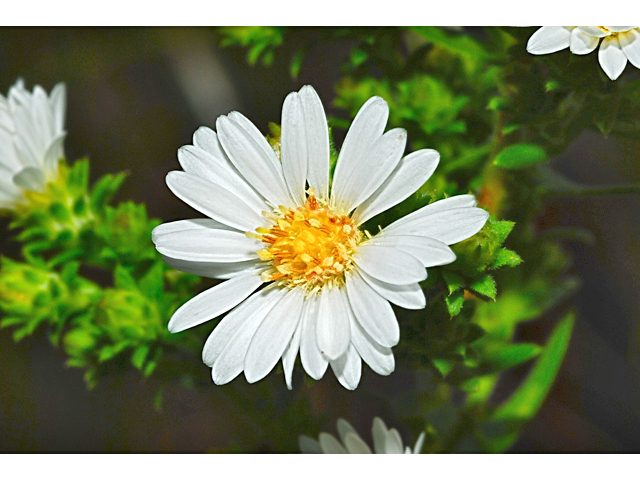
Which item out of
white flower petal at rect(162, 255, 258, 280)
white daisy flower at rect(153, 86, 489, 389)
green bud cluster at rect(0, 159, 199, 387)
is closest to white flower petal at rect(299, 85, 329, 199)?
white daisy flower at rect(153, 86, 489, 389)

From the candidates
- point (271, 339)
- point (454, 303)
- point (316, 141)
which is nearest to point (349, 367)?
point (271, 339)

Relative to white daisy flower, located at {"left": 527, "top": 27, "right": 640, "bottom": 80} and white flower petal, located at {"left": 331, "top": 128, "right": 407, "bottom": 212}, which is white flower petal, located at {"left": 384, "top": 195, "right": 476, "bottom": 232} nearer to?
white flower petal, located at {"left": 331, "top": 128, "right": 407, "bottom": 212}

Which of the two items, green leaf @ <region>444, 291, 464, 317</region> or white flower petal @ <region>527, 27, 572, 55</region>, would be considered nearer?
green leaf @ <region>444, 291, 464, 317</region>

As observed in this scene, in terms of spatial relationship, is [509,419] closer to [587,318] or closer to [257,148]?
[587,318]

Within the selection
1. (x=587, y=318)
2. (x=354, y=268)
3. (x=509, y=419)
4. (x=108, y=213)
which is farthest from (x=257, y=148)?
(x=587, y=318)

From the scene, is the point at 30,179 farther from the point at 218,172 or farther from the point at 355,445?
the point at 355,445
